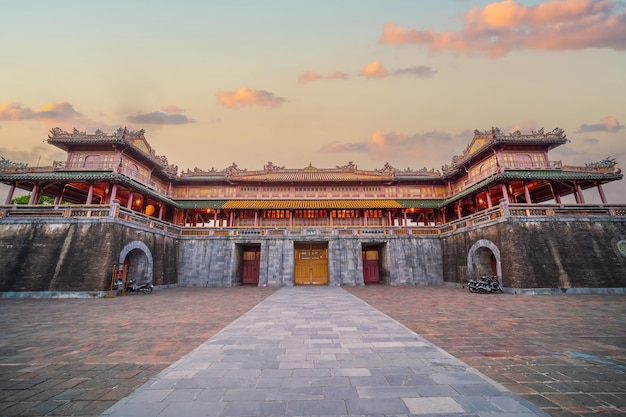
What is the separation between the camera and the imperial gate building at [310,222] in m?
16.4

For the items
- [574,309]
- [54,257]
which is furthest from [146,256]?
[574,309]

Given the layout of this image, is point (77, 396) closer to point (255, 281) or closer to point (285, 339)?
point (285, 339)

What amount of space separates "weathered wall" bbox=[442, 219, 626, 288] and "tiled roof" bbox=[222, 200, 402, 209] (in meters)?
11.8

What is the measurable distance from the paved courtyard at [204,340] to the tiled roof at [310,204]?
1800 cm

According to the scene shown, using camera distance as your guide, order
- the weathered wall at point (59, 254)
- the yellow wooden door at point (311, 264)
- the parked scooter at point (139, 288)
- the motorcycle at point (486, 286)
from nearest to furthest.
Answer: the weathered wall at point (59, 254)
the motorcycle at point (486, 286)
the parked scooter at point (139, 288)
the yellow wooden door at point (311, 264)

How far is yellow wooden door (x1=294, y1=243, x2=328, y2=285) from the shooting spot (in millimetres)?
25266

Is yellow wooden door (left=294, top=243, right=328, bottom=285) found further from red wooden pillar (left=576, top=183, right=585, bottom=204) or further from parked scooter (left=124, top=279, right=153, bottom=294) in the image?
red wooden pillar (left=576, top=183, right=585, bottom=204)

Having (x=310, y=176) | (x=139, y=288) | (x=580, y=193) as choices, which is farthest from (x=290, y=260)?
(x=580, y=193)

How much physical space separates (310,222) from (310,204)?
2.15 m

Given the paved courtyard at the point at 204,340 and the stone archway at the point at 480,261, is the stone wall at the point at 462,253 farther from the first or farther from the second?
the paved courtyard at the point at 204,340

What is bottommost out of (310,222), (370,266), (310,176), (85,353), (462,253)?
(85,353)

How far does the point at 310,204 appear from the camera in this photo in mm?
28266

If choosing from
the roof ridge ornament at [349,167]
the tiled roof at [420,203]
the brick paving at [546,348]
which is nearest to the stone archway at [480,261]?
the tiled roof at [420,203]

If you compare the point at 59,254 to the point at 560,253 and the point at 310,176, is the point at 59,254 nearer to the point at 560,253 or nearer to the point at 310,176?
the point at 310,176
